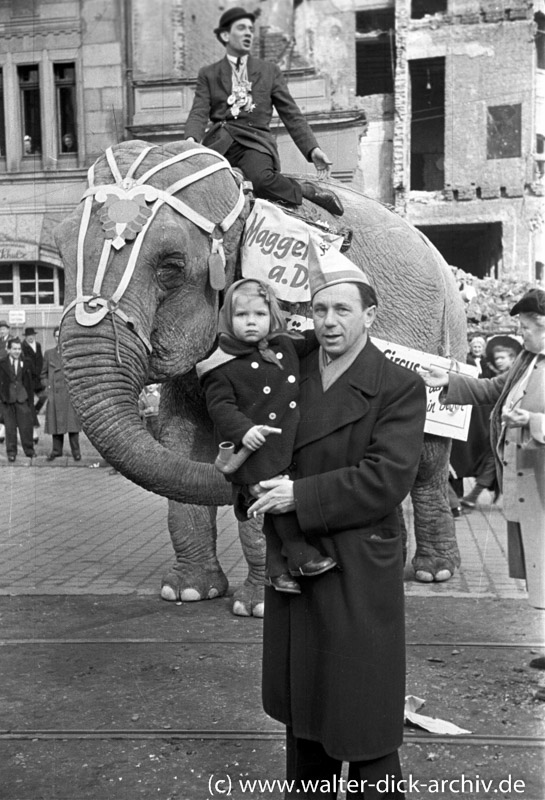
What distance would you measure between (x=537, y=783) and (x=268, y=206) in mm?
2797

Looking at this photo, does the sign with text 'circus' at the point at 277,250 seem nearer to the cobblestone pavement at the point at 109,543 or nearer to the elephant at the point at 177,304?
the elephant at the point at 177,304

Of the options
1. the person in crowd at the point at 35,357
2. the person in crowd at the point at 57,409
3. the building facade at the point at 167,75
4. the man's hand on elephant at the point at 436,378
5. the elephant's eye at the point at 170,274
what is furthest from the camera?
the person in crowd at the point at 35,357

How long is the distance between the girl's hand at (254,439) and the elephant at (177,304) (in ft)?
2.70

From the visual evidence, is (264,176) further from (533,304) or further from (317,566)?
(317,566)

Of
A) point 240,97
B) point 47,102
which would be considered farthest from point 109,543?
point 240,97

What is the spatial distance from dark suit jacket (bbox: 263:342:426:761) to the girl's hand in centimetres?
10

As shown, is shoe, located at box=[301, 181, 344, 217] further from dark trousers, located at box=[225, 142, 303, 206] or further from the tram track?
the tram track

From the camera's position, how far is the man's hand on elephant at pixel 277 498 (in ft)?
8.00

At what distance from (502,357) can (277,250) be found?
1.58 m

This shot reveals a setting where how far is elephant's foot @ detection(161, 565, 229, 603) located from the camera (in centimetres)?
523

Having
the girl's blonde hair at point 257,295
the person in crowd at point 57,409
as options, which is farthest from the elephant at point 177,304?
the person in crowd at point 57,409

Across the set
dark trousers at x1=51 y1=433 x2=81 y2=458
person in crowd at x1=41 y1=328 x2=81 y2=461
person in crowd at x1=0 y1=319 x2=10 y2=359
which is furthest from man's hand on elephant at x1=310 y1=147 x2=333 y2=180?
dark trousers at x1=51 y1=433 x2=81 y2=458

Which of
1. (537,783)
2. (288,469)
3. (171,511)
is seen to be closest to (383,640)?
(288,469)

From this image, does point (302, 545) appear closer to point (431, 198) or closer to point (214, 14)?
point (214, 14)
